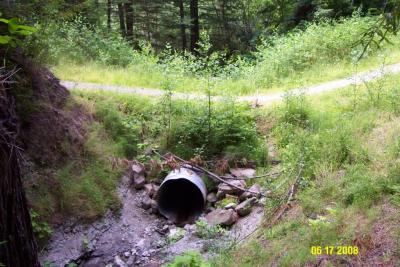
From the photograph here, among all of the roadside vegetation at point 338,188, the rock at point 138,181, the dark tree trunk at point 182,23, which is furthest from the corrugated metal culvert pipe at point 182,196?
the dark tree trunk at point 182,23

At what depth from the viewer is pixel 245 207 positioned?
304 inches

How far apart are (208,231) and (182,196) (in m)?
1.99

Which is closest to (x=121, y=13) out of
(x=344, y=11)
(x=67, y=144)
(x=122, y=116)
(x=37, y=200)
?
(x=344, y=11)

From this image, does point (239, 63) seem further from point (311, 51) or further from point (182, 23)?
point (182, 23)

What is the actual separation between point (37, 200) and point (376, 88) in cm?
689

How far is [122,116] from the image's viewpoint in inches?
396

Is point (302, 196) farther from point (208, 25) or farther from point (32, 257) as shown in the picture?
point (208, 25)

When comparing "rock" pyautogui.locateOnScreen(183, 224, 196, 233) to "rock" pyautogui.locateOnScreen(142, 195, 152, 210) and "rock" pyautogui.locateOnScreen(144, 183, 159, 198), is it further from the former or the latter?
"rock" pyautogui.locateOnScreen(144, 183, 159, 198)

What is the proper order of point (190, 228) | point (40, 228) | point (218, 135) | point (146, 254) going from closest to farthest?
1. point (40, 228)
2. point (146, 254)
3. point (190, 228)
4. point (218, 135)

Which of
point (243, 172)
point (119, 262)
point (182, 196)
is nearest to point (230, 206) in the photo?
point (243, 172)

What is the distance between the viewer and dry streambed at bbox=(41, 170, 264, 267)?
6.97m

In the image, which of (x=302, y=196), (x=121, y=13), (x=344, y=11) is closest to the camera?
(x=302, y=196)

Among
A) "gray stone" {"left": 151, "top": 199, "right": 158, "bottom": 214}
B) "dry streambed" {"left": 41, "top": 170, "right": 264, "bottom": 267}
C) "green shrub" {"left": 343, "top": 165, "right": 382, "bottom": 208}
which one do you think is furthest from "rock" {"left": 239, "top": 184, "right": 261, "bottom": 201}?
"green shrub" {"left": 343, "top": 165, "right": 382, "bottom": 208}

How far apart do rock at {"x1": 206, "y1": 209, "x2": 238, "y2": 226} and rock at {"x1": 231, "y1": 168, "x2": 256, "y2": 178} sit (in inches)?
37.6
